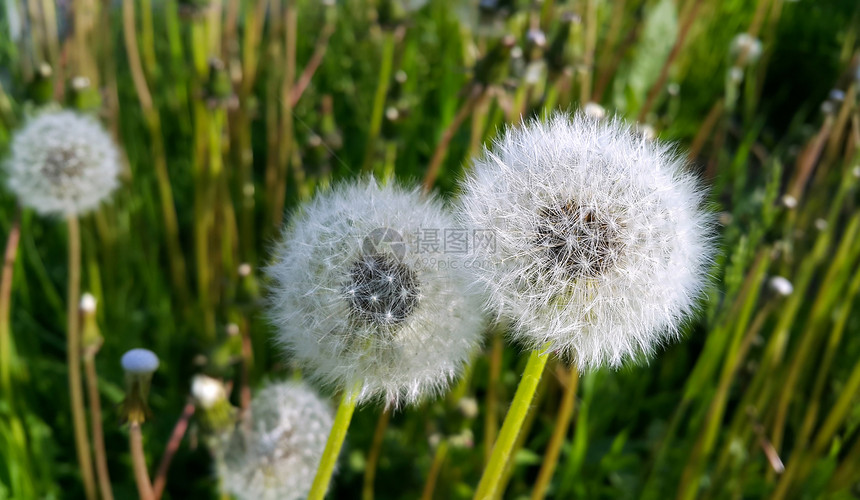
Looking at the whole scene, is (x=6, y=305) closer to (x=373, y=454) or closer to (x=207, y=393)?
(x=207, y=393)

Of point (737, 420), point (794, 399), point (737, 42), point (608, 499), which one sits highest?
point (737, 42)

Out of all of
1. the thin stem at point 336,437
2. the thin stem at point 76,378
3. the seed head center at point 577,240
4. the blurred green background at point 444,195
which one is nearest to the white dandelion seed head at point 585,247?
the seed head center at point 577,240

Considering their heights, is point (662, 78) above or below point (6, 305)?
above

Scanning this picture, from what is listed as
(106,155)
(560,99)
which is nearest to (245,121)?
(106,155)

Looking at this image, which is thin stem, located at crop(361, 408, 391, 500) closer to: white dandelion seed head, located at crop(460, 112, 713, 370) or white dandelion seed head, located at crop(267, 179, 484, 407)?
white dandelion seed head, located at crop(267, 179, 484, 407)

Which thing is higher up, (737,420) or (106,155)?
(106,155)

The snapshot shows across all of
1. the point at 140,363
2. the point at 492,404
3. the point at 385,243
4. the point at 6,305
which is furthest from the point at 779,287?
the point at 6,305

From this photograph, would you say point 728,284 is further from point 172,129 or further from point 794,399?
point 172,129
